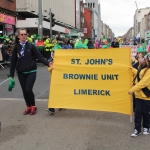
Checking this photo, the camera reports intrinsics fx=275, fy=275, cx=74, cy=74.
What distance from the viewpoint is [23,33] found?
5566 mm

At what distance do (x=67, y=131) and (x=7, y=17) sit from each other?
68.7 ft

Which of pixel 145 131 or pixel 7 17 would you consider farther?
pixel 7 17

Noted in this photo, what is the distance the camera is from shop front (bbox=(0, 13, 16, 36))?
2296 cm

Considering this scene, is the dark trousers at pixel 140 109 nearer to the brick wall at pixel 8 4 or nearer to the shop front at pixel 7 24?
the shop front at pixel 7 24

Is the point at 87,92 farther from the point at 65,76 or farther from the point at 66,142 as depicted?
the point at 66,142

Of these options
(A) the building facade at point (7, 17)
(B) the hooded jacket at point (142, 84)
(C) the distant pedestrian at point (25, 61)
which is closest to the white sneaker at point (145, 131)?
(B) the hooded jacket at point (142, 84)

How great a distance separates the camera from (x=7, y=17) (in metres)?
24.0

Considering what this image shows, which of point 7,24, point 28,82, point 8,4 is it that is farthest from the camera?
point 7,24

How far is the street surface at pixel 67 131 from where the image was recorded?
416 centimetres

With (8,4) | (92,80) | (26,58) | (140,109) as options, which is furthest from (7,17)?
(140,109)

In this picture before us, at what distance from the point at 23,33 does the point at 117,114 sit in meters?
2.55

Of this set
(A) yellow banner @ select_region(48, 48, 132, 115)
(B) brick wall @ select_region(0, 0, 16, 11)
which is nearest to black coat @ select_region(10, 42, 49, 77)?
(A) yellow banner @ select_region(48, 48, 132, 115)

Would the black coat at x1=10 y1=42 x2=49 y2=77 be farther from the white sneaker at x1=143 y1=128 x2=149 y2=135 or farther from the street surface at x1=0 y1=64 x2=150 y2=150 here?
the white sneaker at x1=143 y1=128 x2=149 y2=135

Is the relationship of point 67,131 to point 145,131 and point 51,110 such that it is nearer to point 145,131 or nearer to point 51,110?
point 51,110
